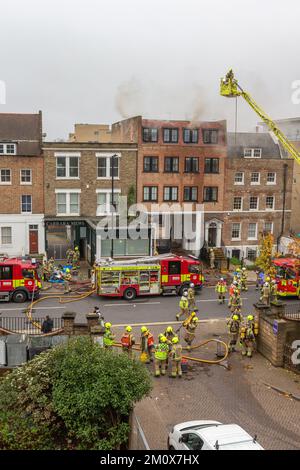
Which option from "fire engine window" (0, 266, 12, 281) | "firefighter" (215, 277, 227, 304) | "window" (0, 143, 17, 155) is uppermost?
"window" (0, 143, 17, 155)

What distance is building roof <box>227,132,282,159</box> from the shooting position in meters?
40.1

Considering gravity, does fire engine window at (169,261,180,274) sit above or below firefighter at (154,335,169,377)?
above

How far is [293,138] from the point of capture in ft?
185

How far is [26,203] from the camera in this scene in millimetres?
35562

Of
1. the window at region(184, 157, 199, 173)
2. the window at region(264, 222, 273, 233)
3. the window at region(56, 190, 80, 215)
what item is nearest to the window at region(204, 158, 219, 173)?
the window at region(184, 157, 199, 173)

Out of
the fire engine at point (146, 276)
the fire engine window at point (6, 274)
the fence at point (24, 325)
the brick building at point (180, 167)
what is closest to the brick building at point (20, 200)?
the brick building at point (180, 167)

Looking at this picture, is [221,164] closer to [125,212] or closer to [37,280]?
[125,212]

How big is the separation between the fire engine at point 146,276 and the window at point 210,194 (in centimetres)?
1043

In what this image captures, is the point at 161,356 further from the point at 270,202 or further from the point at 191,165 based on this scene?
the point at 270,202

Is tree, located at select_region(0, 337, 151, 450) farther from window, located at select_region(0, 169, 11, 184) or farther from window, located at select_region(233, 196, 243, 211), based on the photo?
window, located at select_region(233, 196, 243, 211)

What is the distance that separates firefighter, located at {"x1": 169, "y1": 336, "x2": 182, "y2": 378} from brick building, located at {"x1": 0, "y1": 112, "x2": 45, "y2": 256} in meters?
20.0

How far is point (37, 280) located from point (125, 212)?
11.7 metres

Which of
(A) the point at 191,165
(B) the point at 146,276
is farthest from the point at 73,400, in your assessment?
(A) the point at 191,165

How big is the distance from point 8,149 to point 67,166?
13.6 ft
